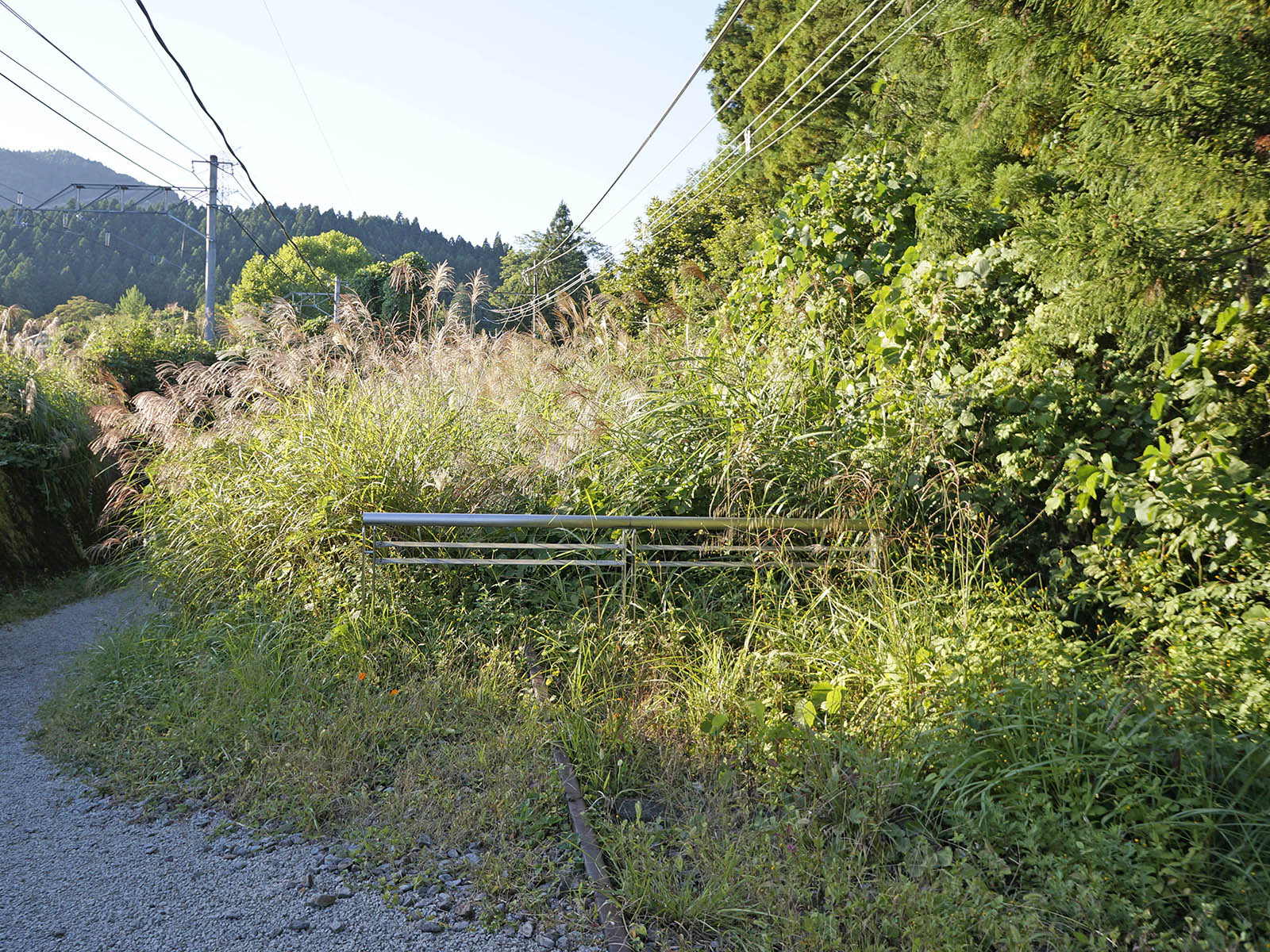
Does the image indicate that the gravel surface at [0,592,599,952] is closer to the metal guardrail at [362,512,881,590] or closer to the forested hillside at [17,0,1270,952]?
the forested hillside at [17,0,1270,952]

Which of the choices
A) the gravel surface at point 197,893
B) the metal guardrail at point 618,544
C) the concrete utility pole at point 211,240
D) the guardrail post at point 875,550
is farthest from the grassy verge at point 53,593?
the concrete utility pole at point 211,240

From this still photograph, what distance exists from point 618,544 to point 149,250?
6295 cm

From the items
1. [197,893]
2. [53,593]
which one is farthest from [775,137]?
[197,893]

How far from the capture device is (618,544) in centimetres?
423

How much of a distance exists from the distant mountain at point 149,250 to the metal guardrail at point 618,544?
1305 inches

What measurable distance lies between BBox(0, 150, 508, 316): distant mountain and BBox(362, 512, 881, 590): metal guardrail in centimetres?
3314

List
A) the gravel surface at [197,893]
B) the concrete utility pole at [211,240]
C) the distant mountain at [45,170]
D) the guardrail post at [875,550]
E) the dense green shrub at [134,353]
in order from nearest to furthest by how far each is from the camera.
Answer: the gravel surface at [197,893]
the guardrail post at [875,550]
the dense green shrub at [134,353]
the concrete utility pole at [211,240]
the distant mountain at [45,170]

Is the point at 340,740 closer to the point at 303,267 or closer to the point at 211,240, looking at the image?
the point at 211,240

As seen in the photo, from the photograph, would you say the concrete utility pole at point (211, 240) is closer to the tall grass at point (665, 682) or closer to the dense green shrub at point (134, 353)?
the dense green shrub at point (134, 353)

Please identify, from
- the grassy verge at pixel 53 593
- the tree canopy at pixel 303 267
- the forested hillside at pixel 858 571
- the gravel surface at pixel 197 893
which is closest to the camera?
the gravel surface at pixel 197 893

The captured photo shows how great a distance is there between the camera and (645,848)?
260cm

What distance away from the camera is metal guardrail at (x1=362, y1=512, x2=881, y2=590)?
4090mm

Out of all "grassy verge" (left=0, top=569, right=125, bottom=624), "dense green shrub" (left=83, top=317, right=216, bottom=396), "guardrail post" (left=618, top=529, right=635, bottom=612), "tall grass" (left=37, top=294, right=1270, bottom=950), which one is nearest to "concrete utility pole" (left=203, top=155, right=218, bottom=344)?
"dense green shrub" (left=83, top=317, right=216, bottom=396)

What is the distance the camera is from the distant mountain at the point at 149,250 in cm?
4828
